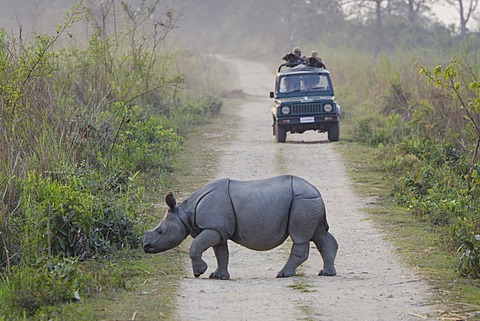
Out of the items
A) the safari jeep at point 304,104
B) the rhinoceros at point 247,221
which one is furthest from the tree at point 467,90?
the safari jeep at point 304,104

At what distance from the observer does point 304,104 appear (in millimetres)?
19047

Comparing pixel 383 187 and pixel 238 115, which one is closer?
pixel 383 187

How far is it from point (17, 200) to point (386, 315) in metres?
3.80

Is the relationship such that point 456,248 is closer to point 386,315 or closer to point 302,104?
point 386,315

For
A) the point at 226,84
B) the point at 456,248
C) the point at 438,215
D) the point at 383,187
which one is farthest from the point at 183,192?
the point at 226,84

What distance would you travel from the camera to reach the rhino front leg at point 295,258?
26.3ft

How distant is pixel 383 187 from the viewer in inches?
529

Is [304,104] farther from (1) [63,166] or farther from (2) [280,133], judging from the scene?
(1) [63,166]

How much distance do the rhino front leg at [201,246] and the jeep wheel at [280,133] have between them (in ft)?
37.2

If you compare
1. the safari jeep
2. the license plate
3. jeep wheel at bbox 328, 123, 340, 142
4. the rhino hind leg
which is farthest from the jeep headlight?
the rhino hind leg

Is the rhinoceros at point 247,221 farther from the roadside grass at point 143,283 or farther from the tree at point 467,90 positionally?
the tree at point 467,90

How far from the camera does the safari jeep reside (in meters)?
19.0

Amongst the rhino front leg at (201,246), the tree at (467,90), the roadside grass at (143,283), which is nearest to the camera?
the roadside grass at (143,283)

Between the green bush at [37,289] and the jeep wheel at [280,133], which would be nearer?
the green bush at [37,289]
